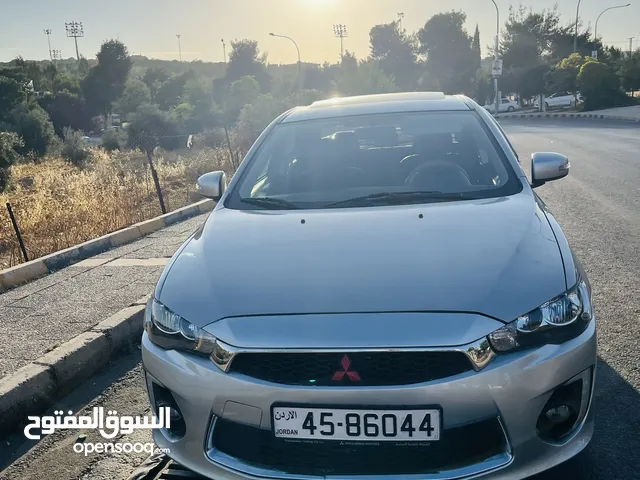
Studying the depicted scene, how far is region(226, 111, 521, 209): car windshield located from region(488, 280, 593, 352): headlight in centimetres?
97

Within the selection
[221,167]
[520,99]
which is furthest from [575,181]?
[520,99]

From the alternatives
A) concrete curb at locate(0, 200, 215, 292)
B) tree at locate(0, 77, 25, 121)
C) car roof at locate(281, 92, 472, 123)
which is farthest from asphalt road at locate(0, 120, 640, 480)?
tree at locate(0, 77, 25, 121)

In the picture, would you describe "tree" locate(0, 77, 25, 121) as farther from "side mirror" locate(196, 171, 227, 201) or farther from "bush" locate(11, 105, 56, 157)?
"side mirror" locate(196, 171, 227, 201)

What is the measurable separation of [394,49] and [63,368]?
90818 millimetres

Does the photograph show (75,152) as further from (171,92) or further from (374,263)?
(171,92)

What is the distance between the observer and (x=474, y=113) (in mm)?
3816

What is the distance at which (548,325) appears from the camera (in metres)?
2.12

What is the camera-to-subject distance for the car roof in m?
3.89

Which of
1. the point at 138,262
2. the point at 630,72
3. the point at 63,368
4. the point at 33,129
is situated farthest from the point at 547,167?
the point at 630,72

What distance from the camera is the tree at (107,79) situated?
56.3 meters

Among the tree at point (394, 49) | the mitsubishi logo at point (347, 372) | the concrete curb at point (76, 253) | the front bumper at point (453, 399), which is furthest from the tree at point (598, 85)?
the tree at point (394, 49)

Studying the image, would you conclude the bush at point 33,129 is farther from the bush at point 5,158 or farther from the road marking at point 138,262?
the road marking at point 138,262

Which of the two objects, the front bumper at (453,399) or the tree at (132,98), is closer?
the front bumper at (453,399)

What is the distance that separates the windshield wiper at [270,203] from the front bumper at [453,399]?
1.14m
